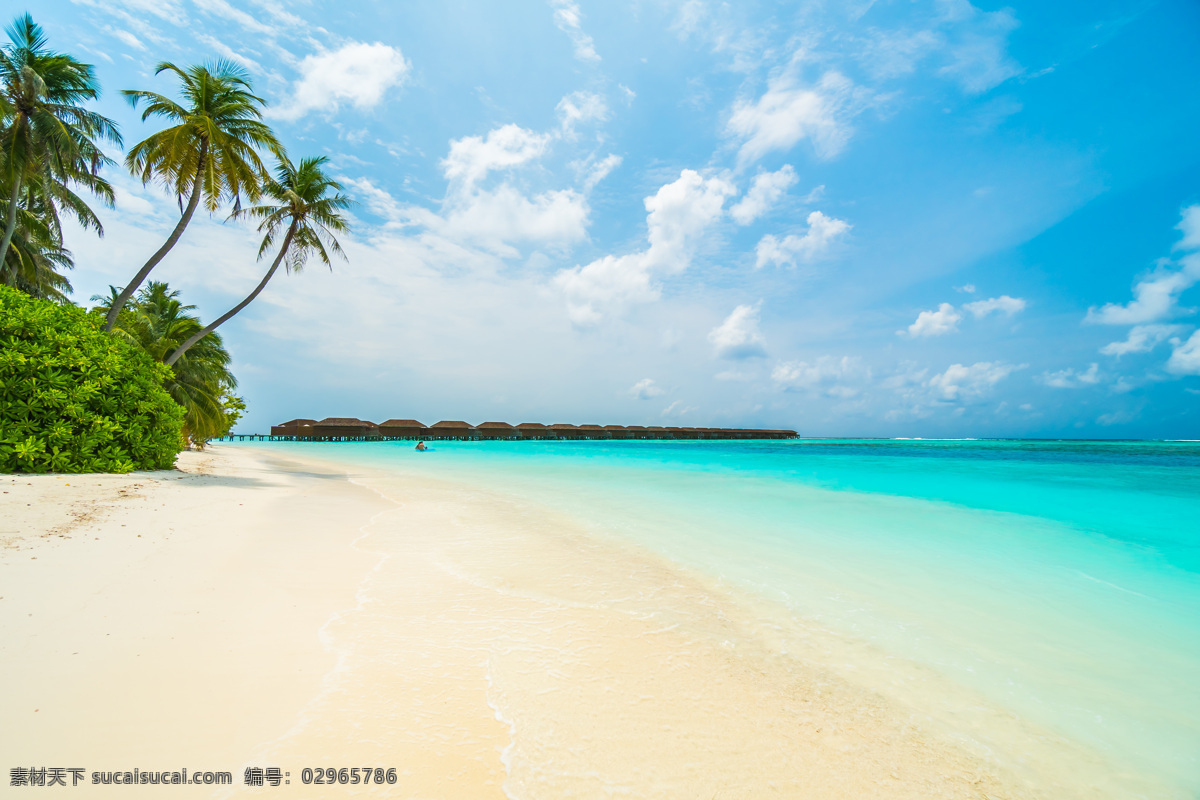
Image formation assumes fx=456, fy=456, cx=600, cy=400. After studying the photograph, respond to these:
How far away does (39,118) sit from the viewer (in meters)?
12.2

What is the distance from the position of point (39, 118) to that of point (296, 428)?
175 feet

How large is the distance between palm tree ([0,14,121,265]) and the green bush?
762 cm

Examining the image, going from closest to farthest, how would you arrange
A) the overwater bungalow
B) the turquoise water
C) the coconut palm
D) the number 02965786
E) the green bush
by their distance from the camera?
the number 02965786 → the turquoise water → the green bush → the coconut palm → the overwater bungalow

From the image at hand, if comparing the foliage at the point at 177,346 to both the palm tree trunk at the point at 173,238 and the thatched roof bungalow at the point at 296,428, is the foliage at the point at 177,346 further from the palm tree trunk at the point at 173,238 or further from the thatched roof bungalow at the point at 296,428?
the thatched roof bungalow at the point at 296,428

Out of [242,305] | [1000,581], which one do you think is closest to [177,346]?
[242,305]

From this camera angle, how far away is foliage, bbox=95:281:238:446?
49.8 feet

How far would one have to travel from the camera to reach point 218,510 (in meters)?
6.52

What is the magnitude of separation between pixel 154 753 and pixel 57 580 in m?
2.64

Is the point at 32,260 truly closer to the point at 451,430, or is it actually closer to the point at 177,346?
the point at 177,346

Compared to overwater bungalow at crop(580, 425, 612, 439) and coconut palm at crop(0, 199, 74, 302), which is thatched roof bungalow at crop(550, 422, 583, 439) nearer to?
overwater bungalow at crop(580, 425, 612, 439)

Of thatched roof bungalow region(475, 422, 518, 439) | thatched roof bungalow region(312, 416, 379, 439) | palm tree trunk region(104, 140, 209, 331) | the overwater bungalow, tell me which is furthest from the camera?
the overwater bungalow

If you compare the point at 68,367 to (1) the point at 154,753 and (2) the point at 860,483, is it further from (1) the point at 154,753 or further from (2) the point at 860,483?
(2) the point at 860,483

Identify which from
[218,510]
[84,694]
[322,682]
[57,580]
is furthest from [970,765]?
[218,510]

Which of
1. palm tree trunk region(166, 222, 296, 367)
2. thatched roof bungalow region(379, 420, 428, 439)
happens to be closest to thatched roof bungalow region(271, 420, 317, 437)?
thatched roof bungalow region(379, 420, 428, 439)
